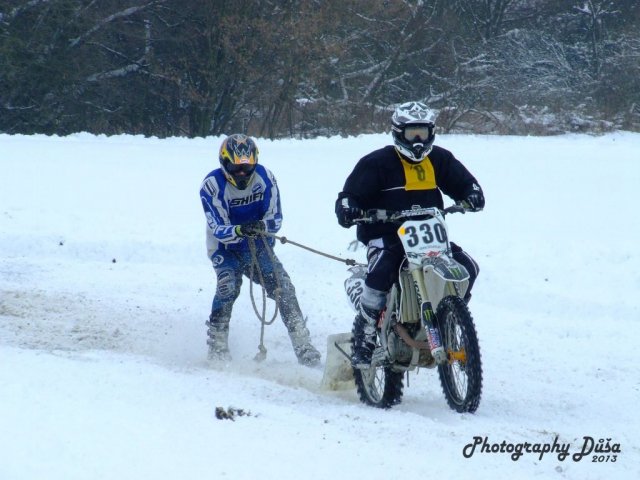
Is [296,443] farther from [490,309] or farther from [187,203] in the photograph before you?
[187,203]

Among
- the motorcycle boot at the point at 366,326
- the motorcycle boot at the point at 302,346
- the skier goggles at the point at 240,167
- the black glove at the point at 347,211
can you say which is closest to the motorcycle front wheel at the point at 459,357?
the motorcycle boot at the point at 366,326

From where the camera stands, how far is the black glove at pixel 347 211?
23.8 ft

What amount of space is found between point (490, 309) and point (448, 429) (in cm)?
521

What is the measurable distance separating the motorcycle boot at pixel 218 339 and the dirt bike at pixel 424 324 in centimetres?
A: 201

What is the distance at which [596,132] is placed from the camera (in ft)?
74.9

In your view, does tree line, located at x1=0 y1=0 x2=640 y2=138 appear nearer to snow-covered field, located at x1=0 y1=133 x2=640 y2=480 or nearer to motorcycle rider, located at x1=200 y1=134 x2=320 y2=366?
snow-covered field, located at x1=0 y1=133 x2=640 y2=480

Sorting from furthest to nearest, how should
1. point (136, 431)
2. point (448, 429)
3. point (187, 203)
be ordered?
1. point (187, 203)
2. point (448, 429)
3. point (136, 431)

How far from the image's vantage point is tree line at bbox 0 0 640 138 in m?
27.3

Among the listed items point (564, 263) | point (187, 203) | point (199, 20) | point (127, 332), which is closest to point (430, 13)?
point (199, 20)

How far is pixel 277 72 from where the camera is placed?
2772cm

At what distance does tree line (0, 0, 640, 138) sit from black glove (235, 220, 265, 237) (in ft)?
55.1

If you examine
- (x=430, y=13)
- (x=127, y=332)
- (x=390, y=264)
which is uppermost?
(x=430, y=13)

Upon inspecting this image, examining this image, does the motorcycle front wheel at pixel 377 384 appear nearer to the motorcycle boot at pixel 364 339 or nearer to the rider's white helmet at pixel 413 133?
the motorcycle boot at pixel 364 339

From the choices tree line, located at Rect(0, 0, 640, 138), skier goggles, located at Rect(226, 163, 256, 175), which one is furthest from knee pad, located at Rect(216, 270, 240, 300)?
tree line, located at Rect(0, 0, 640, 138)
